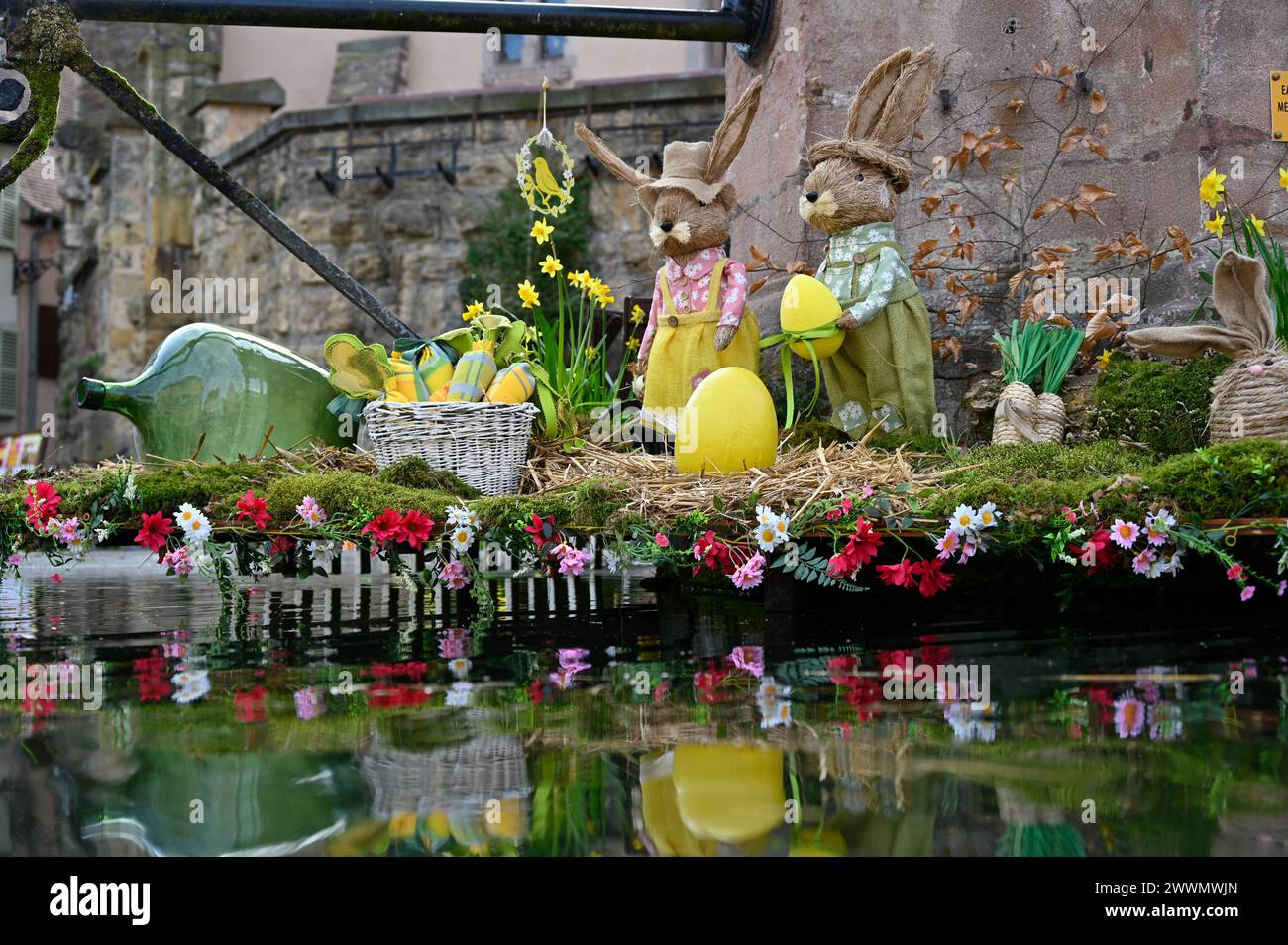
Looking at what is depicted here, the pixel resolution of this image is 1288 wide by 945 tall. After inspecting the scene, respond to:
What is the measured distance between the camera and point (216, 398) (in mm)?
4305

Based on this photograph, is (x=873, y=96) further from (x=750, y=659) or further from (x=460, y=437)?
(x=750, y=659)

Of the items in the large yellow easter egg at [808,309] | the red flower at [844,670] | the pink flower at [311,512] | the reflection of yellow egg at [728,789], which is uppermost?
the large yellow easter egg at [808,309]

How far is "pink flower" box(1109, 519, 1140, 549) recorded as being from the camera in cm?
278

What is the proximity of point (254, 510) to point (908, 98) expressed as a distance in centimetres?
240

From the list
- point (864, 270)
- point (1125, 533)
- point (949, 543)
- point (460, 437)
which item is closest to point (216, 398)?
point (460, 437)

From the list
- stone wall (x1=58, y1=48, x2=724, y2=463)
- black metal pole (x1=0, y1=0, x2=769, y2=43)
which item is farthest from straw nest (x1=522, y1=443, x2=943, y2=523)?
stone wall (x1=58, y1=48, x2=724, y2=463)

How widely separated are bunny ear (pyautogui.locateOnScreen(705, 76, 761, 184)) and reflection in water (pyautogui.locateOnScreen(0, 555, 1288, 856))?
190 centimetres

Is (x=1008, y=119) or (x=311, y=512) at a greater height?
(x=1008, y=119)

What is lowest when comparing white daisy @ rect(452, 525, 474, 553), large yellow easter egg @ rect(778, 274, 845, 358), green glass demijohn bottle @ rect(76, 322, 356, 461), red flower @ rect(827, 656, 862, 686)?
red flower @ rect(827, 656, 862, 686)

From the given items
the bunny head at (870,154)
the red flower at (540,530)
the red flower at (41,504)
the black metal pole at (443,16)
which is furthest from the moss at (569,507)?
the black metal pole at (443,16)

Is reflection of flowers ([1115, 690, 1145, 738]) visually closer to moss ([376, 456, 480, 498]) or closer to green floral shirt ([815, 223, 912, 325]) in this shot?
moss ([376, 456, 480, 498])

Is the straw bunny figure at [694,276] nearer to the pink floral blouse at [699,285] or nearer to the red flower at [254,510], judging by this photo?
the pink floral blouse at [699,285]

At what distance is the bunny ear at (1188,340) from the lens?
11.3 ft

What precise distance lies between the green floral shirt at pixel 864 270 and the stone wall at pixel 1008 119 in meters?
0.54
